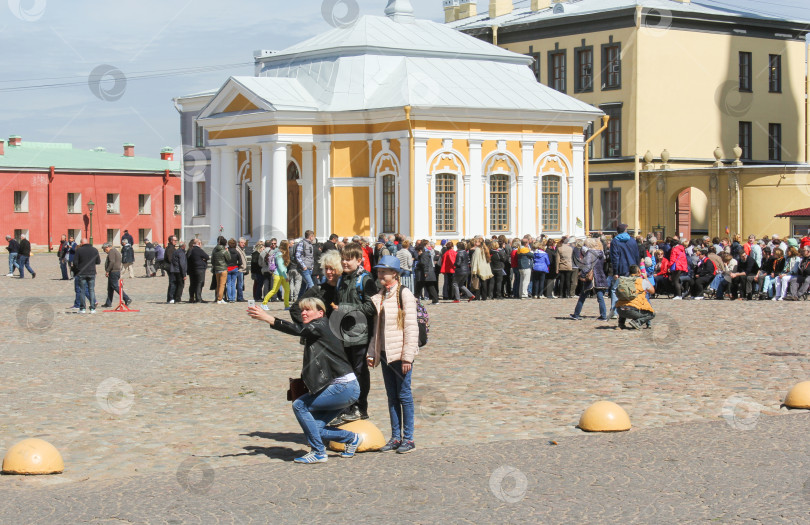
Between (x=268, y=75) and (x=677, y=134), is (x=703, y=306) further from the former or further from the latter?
(x=677, y=134)

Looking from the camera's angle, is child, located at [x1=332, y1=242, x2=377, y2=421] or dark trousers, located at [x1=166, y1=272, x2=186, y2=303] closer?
child, located at [x1=332, y1=242, x2=377, y2=421]

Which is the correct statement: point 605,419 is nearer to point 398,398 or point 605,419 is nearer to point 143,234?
point 398,398

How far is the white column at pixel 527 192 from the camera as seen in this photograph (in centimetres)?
4431

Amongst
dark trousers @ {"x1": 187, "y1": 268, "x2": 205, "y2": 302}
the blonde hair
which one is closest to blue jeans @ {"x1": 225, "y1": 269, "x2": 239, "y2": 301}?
dark trousers @ {"x1": 187, "y1": 268, "x2": 205, "y2": 302}

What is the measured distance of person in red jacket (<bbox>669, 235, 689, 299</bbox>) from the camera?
2902cm

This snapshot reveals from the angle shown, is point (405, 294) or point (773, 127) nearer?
point (405, 294)

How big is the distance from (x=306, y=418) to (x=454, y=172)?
34.1 m

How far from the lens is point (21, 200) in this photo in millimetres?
79000

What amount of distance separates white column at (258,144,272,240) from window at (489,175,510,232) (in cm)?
807

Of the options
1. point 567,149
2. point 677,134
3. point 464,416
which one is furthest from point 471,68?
point 464,416

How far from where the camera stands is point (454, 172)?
4319 cm

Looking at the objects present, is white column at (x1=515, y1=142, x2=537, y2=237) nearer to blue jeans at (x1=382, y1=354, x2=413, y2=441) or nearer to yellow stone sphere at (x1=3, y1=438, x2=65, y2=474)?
blue jeans at (x1=382, y1=354, x2=413, y2=441)

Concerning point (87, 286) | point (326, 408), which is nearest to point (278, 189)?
point (87, 286)

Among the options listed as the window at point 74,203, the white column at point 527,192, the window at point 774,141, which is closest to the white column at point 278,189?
the white column at point 527,192
